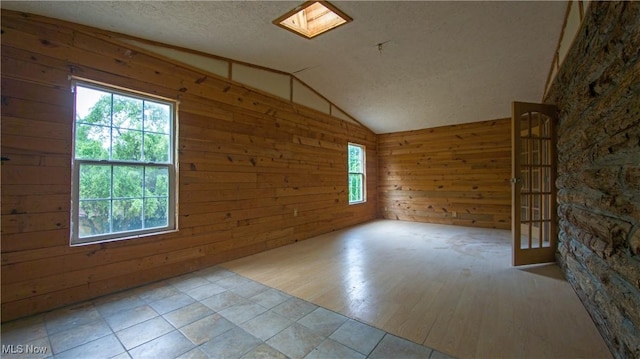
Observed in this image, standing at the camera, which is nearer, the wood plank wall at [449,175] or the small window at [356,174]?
the wood plank wall at [449,175]

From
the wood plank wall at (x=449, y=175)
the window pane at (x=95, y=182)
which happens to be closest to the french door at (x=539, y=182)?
the wood plank wall at (x=449, y=175)

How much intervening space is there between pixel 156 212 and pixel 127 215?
267mm

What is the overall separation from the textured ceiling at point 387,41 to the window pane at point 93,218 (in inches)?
63.9

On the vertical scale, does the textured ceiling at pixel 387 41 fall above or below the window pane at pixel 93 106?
above

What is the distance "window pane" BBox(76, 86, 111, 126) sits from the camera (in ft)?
7.87

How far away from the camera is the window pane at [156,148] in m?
2.79

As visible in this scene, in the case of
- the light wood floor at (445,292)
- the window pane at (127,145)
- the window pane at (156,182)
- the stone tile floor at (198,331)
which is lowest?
the stone tile floor at (198,331)

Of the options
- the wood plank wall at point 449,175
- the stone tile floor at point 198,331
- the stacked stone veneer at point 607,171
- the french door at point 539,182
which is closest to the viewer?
the stacked stone veneer at point 607,171

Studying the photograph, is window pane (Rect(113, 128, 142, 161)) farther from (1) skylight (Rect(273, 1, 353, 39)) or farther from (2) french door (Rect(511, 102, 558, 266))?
(2) french door (Rect(511, 102, 558, 266))

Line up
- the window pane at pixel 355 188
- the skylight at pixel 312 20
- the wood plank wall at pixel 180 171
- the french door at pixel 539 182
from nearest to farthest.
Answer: the wood plank wall at pixel 180 171 → the skylight at pixel 312 20 → the french door at pixel 539 182 → the window pane at pixel 355 188

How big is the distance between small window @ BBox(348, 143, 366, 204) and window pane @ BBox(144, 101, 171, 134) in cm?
387

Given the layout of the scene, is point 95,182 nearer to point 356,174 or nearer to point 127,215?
point 127,215

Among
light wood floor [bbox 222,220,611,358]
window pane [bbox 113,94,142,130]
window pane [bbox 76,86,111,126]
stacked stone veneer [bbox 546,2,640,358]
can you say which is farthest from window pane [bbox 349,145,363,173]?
window pane [bbox 76,86,111,126]

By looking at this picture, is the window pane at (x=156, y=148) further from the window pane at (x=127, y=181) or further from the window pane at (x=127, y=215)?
the window pane at (x=127, y=215)
